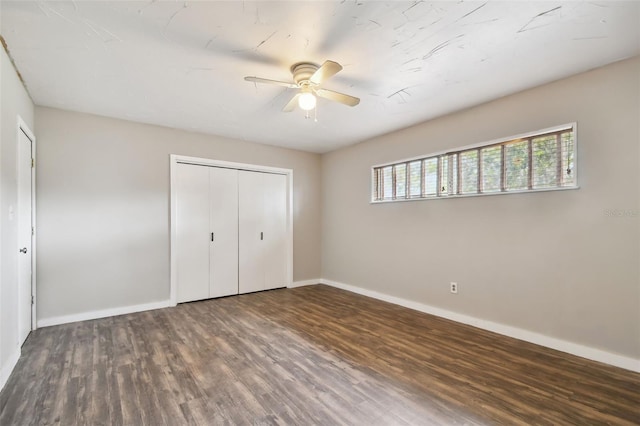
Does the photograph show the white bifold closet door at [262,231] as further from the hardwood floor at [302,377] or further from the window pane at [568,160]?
the window pane at [568,160]

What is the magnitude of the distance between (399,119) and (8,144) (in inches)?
152

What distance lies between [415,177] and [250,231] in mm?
2749

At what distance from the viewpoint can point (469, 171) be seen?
3.44 m

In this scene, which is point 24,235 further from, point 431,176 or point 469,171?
point 469,171

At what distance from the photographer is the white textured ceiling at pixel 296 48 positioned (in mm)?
1831

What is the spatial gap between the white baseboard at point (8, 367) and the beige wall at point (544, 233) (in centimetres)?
401

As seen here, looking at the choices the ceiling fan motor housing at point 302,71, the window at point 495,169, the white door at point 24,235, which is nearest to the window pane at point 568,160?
the window at point 495,169

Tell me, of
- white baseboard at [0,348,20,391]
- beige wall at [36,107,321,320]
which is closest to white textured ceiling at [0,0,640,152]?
beige wall at [36,107,321,320]

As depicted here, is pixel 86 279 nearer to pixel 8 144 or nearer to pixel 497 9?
pixel 8 144

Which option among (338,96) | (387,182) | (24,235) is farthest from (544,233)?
(24,235)

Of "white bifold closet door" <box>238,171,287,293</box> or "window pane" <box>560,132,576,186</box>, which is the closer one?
"window pane" <box>560,132,576,186</box>

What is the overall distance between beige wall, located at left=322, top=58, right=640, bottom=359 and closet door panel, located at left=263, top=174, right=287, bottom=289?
188cm

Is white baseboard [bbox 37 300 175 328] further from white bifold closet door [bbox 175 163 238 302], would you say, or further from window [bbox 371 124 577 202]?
window [bbox 371 124 577 202]

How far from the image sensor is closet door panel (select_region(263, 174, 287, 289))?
5078mm
